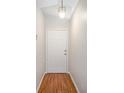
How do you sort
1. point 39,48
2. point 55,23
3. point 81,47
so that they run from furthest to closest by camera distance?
point 55,23 → point 39,48 → point 81,47

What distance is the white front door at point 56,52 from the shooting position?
18.6 feet

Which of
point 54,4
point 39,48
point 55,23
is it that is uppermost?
point 54,4

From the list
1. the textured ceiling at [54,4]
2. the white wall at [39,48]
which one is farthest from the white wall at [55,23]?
the white wall at [39,48]

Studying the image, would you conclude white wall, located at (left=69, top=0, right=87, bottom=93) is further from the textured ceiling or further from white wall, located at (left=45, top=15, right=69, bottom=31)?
white wall, located at (left=45, top=15, right=69, bottom=31)

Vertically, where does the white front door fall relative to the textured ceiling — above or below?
below

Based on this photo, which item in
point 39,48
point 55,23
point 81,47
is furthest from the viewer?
point 55,23

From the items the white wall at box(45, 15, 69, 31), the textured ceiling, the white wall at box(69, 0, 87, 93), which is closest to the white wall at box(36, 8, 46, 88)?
the textured ceiling

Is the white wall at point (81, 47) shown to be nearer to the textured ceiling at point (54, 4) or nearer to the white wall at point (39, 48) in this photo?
the textured ceiling at point (54, 4)

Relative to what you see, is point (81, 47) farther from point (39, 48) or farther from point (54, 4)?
point (54, 4)

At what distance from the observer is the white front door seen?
18.6ft

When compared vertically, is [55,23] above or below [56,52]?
above

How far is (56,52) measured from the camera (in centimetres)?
569

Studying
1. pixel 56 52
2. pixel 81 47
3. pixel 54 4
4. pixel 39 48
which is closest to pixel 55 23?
pixel 56 52
